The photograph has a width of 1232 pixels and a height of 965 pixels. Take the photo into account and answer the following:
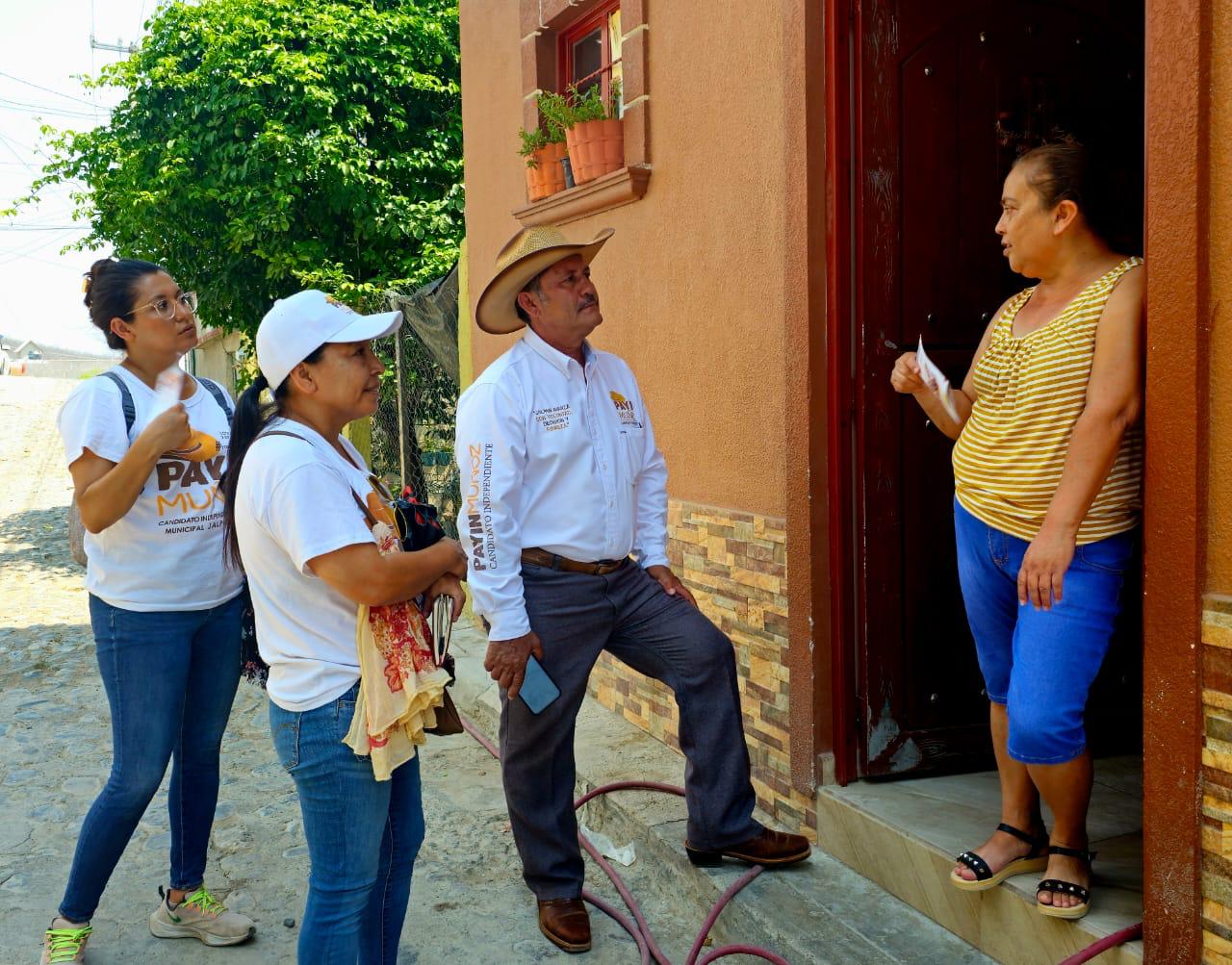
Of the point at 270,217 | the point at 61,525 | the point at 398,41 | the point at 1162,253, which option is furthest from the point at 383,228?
the point at 1162,253

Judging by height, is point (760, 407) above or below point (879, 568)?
above

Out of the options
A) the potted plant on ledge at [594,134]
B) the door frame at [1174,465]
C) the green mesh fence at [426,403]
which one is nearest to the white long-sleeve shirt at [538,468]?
the door frame at [1174,465]

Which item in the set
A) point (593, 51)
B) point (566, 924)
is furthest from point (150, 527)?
point (593, 51)

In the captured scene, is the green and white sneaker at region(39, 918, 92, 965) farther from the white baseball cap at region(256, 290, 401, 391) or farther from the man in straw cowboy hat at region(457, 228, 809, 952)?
the white baseball cap at region(256, 290, 401, 391)

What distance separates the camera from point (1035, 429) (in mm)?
2928

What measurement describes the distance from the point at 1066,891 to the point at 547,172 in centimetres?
446

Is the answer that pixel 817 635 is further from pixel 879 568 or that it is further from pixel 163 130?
pixel 163 130

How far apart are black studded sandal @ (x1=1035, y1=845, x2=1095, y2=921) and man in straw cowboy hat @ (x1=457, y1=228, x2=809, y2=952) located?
3.44ft

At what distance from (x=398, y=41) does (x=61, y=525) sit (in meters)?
7.70

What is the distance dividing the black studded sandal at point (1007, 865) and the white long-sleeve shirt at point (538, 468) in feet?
4.51

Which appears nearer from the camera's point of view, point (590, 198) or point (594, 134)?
point (594, 134)

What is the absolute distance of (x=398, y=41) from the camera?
49.0 ft

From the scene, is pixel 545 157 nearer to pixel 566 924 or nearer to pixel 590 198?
pixel 590 198

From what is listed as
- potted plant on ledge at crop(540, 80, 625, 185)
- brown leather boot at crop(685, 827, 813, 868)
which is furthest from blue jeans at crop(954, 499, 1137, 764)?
potted plant on ledge at crop(540, 80, 625, 185)
